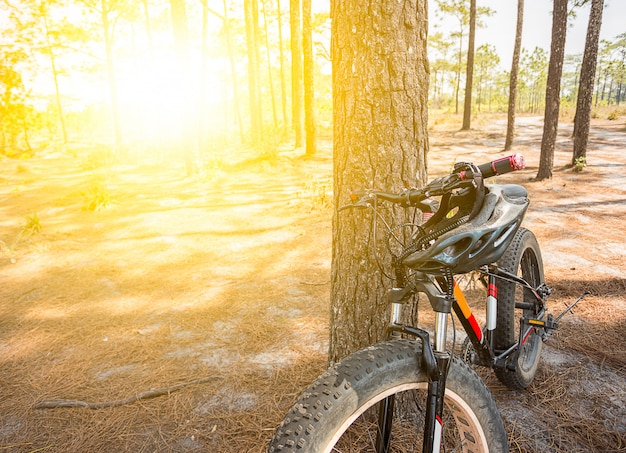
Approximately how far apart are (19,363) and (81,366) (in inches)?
22.6

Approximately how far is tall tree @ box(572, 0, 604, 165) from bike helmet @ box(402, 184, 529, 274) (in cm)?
1126

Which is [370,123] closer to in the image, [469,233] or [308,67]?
[469,233]

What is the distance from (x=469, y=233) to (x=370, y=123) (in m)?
0.94

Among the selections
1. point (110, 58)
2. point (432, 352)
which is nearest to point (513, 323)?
point (432, 352)

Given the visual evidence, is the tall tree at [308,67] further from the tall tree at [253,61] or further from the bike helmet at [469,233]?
the bike helmet at [469,233]

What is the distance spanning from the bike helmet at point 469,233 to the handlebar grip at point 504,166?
0.07m

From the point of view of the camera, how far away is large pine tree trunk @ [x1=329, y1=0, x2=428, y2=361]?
6.42 ft

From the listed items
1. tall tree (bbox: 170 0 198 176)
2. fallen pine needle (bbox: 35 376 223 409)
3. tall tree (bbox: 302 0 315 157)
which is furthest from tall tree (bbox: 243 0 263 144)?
fallen pine needle (bbox: 35 376 223 409)

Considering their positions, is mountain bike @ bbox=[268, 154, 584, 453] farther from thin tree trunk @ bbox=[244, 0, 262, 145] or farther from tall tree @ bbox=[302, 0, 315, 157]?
thin tree trunk @ bbox=[244, 0, 262, 145]

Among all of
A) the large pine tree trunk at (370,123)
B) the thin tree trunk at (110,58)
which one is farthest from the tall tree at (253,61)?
the large pine tree trunk at (370,123)

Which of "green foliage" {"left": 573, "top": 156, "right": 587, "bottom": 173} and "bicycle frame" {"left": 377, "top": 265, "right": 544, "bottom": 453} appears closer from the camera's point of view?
"bicycle frame" {"left": 377, "top": 265, "right": 544, "bottom": 453}

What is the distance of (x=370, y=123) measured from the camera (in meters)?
2.03

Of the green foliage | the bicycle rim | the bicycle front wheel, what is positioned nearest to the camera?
the bicycle front wheel

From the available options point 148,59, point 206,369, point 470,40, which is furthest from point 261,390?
point 148,59
